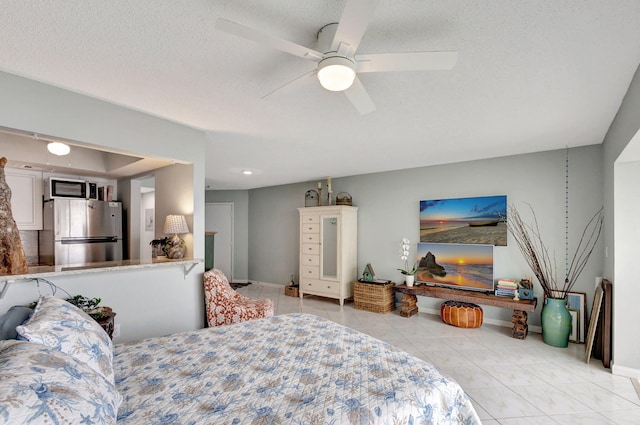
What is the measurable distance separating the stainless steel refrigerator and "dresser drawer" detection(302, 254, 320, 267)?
3013mm

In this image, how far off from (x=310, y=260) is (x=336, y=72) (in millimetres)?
4706

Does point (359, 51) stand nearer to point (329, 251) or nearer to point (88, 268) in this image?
point (88, 268)

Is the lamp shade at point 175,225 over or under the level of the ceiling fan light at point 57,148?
under

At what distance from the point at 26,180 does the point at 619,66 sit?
5.83 m

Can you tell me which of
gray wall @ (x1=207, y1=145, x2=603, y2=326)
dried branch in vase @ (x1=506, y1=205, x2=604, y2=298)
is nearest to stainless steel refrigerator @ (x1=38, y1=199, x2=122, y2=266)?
gray wall @ (x1=207, y1=145, x2=603, y2=326)

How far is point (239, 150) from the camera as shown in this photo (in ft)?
12.9

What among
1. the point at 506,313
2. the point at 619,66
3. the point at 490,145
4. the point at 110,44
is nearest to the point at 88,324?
the point at 110,44

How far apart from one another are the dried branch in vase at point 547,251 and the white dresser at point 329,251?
2439mm

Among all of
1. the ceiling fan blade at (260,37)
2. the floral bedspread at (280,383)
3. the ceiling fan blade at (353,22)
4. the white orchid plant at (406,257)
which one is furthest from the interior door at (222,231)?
the ceiling fan blade at (353,22)

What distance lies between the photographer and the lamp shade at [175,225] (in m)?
3.07

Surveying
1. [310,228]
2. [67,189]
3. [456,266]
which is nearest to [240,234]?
[310,228]

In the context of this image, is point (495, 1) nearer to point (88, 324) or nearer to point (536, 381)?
point (88, 324)

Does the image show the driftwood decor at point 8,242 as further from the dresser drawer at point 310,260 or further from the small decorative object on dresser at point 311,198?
the small decorative object on dresser at point 311,198

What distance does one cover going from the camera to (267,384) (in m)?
1.40
